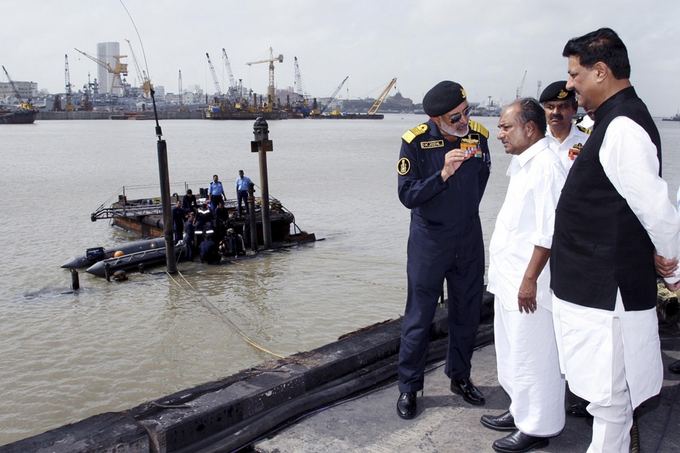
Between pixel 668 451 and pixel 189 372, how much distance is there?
25.5 ft

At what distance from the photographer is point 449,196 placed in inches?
135

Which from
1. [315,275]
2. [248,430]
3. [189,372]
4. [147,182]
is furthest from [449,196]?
[147,182]

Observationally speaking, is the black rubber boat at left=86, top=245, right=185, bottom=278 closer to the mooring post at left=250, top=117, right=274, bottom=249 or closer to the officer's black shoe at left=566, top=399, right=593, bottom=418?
the mooring post at left=250, top=117, right=274, bottom=249

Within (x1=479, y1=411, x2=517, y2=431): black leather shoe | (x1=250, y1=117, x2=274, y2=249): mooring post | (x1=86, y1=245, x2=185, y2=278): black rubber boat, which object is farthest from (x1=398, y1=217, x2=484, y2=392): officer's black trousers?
(x1=250, y1=117, x2=274, y2=249): mooring post

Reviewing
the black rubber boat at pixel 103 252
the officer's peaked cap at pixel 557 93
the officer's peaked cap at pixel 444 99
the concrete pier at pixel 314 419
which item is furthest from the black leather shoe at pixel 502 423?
the black rubber boat at pixel 103 252

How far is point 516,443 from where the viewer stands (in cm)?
303

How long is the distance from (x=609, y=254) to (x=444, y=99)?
1410 mm

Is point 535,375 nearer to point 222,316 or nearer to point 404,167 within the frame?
point 404,167

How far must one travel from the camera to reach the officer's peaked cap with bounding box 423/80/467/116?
11.2 ft

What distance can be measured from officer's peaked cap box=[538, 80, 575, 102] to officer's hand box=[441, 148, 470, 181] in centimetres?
133

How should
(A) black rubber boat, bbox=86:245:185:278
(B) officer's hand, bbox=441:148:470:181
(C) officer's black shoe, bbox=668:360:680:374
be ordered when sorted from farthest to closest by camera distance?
1. (A) black rubber boat, bbox=86:245:185:278
2. (C) officer's black shoe, bbox=668:360:680:374
3. (B) officer's hand, bbox=441:148:470:181

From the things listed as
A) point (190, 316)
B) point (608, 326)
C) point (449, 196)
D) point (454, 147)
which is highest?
point (454, 147)

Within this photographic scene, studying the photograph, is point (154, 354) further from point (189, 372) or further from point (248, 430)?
point (248, 430)

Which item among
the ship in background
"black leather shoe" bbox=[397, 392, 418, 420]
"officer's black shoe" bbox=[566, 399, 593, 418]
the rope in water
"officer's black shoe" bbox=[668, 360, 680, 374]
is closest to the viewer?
"black leather shoe" bbox=[397, 392, 418, 420]
